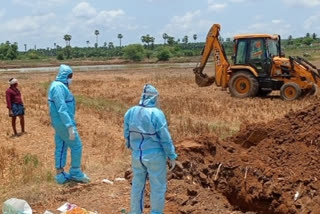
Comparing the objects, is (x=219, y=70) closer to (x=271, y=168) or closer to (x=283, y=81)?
(x=283, y=81)

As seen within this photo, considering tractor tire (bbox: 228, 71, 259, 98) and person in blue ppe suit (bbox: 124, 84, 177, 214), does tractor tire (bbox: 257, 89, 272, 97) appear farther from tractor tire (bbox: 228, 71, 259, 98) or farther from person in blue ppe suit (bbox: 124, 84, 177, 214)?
person in blue ppe suit (bbox: 124, 84, 177, 214)

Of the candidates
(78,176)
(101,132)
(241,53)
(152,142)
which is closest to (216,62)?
(241,53)

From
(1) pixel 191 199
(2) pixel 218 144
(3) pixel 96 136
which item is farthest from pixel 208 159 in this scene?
(3) pixel 96 136

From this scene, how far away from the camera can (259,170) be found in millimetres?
7227

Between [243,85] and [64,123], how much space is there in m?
12.7

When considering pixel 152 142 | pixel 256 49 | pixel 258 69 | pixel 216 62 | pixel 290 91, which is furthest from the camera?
pixel 216 62

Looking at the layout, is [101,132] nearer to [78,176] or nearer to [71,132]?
[78,176]

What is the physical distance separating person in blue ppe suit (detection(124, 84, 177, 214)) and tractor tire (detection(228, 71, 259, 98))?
13.5 meters

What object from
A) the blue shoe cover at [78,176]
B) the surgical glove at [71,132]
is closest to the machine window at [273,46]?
the blue shoe cover at [78,176]

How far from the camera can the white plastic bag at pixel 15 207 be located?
6.21m

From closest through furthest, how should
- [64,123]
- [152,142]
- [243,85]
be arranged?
[152,142] → [64,123] → [243,85]

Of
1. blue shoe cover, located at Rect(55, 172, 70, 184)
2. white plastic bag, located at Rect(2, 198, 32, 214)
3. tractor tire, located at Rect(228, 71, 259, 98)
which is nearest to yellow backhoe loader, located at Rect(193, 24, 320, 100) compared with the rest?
tractor tire, located at Rect(228, 71, 259, 98)

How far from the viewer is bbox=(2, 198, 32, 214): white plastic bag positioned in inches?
244

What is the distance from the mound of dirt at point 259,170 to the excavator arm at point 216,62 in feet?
34.0
